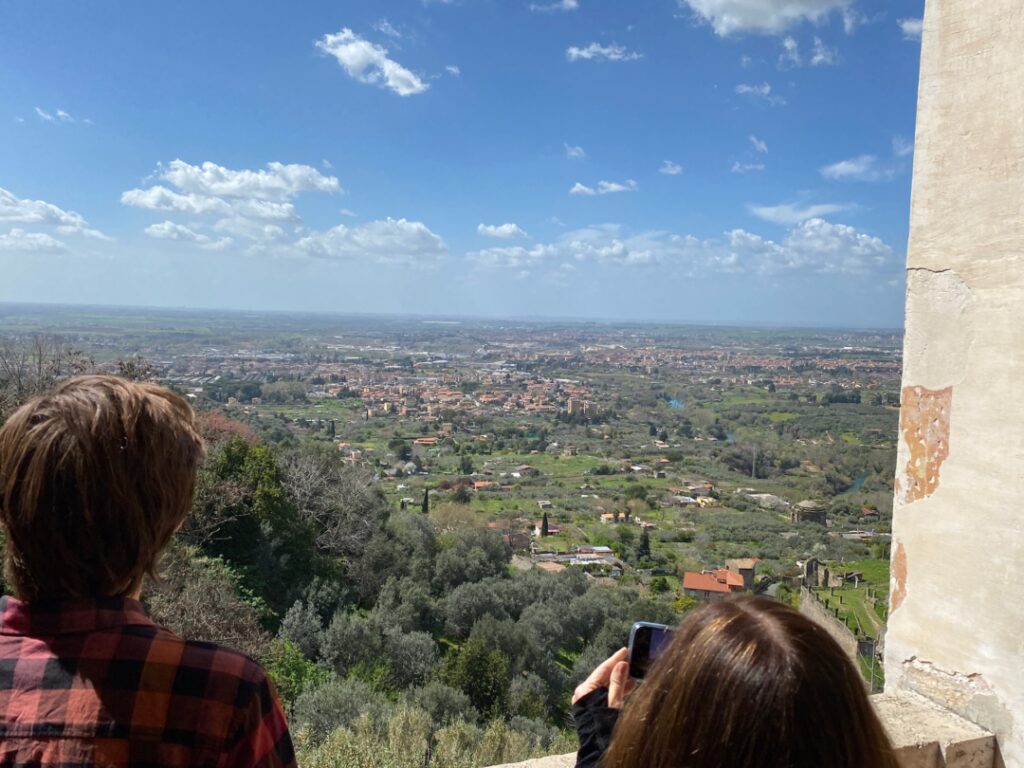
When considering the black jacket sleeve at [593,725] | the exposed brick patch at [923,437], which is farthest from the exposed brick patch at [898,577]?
the black jacket sleeve at [593,725]

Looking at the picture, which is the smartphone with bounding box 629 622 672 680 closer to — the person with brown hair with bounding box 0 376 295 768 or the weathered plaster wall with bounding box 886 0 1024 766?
the person with brown hair with bounding box 0 376 295 768

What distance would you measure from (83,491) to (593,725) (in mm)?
818

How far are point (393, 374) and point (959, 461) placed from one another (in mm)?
61937

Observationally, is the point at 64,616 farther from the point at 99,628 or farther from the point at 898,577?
the point at 898,577

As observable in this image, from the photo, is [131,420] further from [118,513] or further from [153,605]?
[153,605]

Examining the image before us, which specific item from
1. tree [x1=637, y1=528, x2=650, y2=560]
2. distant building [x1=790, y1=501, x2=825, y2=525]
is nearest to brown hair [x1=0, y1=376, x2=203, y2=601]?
tree [x1=637, y1=528, x2=650, y2=560]

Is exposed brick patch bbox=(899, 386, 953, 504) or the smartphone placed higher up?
exposed brick patch bbox=(899, 386, 953, 504)

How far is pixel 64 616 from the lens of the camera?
87 centimetres

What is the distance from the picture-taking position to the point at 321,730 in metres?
7.17

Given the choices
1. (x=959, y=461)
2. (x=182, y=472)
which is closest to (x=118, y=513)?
(x=182, y=472)

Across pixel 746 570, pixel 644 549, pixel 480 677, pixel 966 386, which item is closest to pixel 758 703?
pixel 966 386

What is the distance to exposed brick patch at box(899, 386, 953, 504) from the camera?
1964 millimetres

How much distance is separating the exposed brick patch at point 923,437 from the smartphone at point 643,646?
4.57 feet

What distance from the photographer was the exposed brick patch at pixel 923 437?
1964 millimetres
